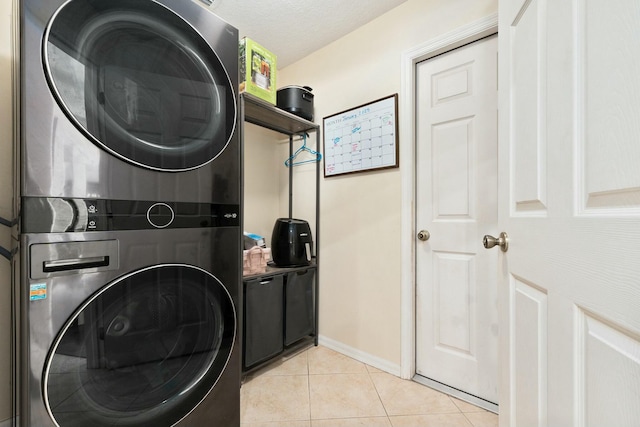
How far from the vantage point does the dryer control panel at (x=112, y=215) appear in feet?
2.15

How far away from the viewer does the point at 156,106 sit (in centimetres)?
84

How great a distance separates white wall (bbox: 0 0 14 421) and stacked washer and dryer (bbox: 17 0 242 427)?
2.09 feet

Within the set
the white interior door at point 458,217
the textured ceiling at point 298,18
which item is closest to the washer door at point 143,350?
the white interior door at point 458,217

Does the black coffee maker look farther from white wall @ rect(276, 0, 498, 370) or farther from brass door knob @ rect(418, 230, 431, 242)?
brass door knob @ rect(418, 230, 431, 242)

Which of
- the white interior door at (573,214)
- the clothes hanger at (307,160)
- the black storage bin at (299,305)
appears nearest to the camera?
the white interior door at (573,214)

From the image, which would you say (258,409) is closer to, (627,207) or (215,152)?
(215,152)

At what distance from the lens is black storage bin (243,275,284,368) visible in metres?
1.52

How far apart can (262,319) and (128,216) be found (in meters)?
1.06

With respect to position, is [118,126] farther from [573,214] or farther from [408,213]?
[408,213]

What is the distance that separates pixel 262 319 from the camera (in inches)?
62.8

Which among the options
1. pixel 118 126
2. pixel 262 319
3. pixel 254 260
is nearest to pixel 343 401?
pixel 262 319

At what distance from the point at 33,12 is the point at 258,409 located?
1686mm

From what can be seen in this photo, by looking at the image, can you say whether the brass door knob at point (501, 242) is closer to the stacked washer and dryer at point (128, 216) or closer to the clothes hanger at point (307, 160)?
the stacked washer and dryer at point (128, 216)

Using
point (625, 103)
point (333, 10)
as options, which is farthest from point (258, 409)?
point (333, 10)
